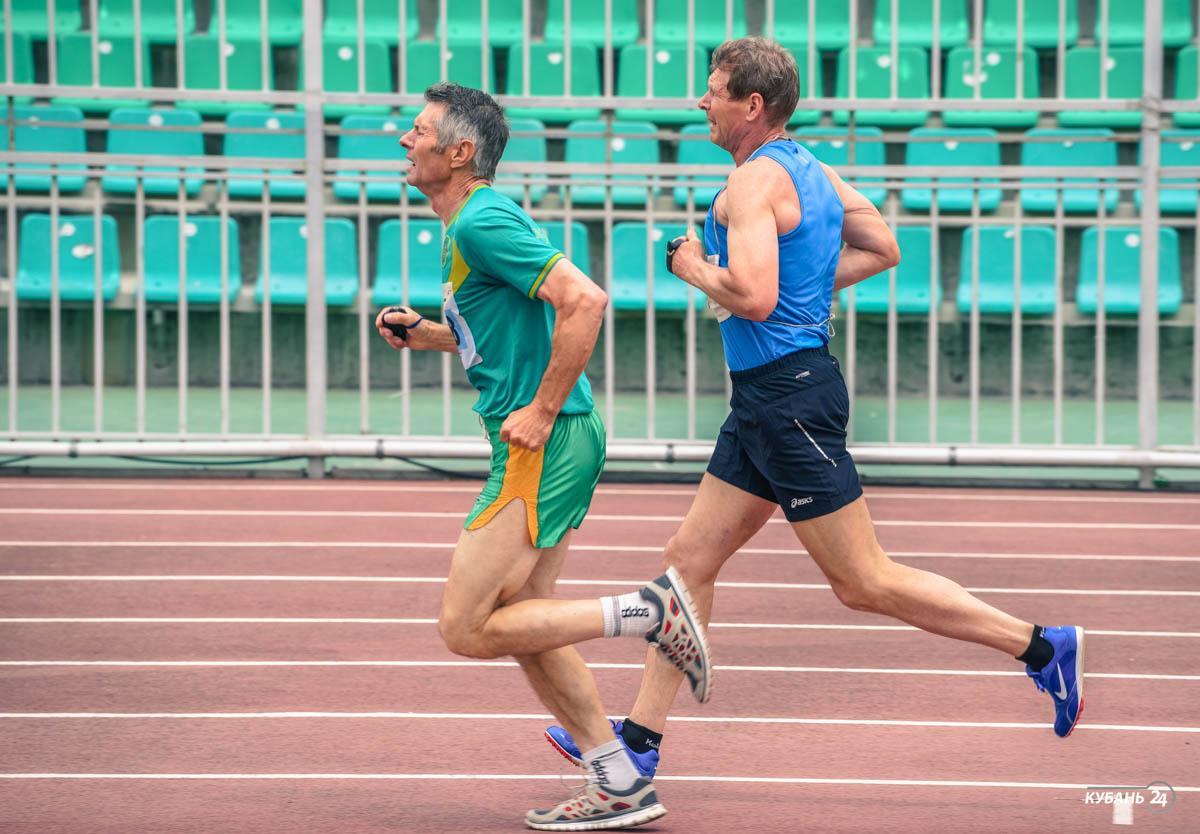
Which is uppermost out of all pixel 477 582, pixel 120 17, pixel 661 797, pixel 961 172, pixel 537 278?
pixel 120 17

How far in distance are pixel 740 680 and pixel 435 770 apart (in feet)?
4.64

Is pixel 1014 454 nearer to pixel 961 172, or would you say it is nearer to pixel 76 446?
pixel 961 172

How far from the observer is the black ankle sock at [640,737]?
4.48 meters

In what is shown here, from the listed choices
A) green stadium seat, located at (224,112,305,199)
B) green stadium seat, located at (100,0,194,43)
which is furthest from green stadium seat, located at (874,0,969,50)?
green stadium seat, located at (100,0,194,43)

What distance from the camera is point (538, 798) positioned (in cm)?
448

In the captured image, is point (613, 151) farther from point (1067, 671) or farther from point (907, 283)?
point (1067, 671)

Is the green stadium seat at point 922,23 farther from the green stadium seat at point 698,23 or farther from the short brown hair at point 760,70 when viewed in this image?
the short brown hair at point 760,70

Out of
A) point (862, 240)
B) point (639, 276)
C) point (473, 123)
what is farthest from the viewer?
point (639, 276)

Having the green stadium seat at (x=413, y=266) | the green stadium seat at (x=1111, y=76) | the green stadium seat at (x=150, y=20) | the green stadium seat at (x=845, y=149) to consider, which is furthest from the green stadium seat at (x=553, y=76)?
the green stadium seat at (x=1111, y=76)

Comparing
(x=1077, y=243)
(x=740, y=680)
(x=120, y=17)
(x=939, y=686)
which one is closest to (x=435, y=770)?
(x=740, y=680)

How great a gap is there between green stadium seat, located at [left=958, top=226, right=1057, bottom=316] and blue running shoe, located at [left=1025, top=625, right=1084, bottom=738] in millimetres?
8332

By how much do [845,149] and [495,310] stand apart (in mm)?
9388

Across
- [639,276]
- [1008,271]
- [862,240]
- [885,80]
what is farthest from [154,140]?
[862,240]

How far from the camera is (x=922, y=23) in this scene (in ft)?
48.1
